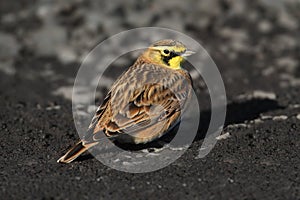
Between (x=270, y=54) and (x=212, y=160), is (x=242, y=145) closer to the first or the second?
(x=212, y=160)

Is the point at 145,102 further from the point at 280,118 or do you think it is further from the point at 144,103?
the point at 280,118

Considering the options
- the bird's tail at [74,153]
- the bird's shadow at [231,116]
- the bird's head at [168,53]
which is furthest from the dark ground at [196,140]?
the bird's head at [168,53]

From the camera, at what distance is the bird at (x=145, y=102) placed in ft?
21.6

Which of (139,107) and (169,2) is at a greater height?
(139,107)

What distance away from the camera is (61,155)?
691 centimetres

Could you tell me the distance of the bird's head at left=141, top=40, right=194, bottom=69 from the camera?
7.30 meters

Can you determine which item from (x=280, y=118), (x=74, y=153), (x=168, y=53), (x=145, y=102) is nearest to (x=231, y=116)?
(x=280, y=118)

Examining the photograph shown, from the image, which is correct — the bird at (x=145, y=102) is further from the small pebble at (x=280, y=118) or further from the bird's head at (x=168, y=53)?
the small pebble at (x=280, y=118)

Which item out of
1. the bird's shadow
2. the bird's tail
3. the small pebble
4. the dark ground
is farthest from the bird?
the small pebble

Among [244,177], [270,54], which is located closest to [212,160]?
[244,177]

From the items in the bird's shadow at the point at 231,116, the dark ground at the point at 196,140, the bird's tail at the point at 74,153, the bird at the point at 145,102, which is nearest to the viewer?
the dark ground at the point at 196,140

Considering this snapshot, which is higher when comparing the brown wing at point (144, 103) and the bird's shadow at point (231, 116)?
the brown wing at point (144, 103)

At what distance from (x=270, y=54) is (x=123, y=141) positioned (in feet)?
15.7

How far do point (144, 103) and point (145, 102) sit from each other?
0.07 feet
